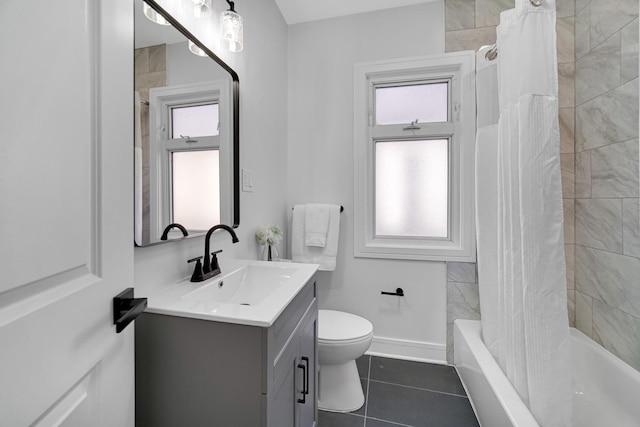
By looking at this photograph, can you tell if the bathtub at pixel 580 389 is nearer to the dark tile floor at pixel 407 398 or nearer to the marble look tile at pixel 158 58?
the dark tile floor at pixel 407 398

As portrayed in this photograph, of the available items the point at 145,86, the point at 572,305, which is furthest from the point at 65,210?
the point at 572,305

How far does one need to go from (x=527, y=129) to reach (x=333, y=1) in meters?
1.60

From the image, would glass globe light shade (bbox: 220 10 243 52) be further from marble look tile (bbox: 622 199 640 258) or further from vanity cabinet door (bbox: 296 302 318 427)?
marble look tile (bbox: 622 199 640 258)

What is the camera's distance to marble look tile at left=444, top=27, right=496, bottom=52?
186cm

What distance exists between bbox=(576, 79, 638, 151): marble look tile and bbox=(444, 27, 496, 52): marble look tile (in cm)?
73

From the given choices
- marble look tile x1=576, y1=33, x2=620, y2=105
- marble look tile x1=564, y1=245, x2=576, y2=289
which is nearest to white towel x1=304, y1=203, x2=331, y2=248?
marble look tile x1=564, y1=245, x2=576, y2=289

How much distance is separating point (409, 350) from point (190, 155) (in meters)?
1.92

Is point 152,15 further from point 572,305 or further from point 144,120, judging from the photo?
point 572,305

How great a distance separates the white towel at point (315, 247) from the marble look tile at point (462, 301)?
85 cm

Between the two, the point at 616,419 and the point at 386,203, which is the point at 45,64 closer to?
the point at 386,203

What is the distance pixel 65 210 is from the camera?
0.44 m

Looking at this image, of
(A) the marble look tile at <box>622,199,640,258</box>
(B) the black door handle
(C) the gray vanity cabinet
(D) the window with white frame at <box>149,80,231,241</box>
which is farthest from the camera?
(A) the marble look tile at <box>622,199,640,258</box>

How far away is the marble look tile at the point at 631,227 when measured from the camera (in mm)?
1288

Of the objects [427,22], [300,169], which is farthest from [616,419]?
[427,22]
